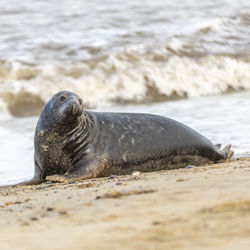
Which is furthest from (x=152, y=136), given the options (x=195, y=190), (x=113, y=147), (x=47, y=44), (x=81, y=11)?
(x=81, y=11)

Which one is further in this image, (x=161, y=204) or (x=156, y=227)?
(x=161, y=204)

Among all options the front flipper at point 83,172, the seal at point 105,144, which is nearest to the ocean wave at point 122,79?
the seal at point 105,144

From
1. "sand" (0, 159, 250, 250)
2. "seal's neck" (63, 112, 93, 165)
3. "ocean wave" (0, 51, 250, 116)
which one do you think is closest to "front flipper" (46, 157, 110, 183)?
"seal's neck" (63, 112, 93, 165)

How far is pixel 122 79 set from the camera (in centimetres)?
1355

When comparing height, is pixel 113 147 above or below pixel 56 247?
below

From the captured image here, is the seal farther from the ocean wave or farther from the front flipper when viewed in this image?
the ocean wave

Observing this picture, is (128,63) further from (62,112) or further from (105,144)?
(62,112)

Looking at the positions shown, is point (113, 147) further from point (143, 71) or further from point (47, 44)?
point (47, 44)

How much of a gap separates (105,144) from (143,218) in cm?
321

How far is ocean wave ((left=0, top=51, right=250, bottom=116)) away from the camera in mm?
12777

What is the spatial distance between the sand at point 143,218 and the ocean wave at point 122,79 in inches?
343

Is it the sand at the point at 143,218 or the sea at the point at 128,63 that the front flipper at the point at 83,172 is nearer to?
the sand at the point at 143,218

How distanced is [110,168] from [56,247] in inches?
131

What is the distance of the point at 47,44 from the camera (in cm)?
1543
